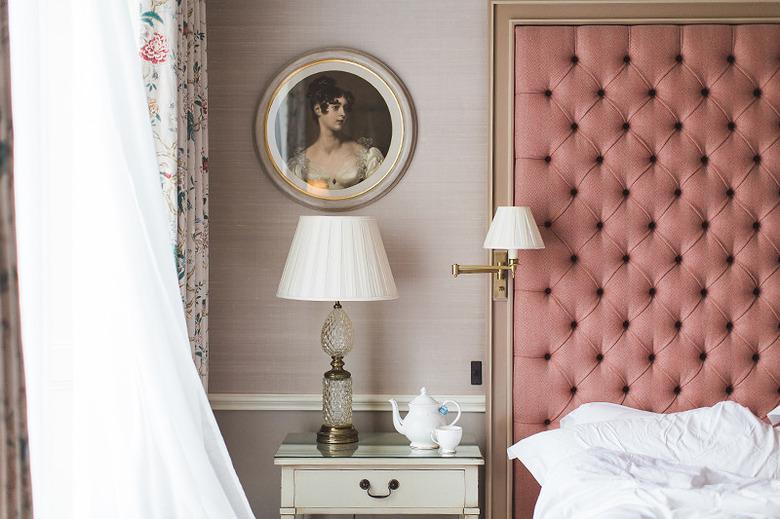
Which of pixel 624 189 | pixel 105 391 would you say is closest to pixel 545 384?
pixel 624 189

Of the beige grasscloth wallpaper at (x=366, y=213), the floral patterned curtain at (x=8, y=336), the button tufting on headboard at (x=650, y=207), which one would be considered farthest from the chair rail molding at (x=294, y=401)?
the floral patterned curtain at (x=8, y=336)

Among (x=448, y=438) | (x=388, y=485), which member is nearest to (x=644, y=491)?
(x=448, y=438)

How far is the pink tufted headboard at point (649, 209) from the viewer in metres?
2.73

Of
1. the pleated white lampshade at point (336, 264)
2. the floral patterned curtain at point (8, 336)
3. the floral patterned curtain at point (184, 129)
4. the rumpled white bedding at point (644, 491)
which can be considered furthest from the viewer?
the pleated white lampshade at point (336, 264)

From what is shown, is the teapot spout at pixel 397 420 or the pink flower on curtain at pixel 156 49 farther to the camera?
the teapot spout at pixel 397 420

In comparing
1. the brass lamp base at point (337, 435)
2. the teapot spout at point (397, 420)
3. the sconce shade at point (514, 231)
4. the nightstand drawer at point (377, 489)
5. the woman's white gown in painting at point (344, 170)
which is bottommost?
the nightstand drawer at point (377, 489)

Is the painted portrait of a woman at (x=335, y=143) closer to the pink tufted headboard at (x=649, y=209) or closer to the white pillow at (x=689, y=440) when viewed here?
the pink tufted headboard at (x=649, y=209)

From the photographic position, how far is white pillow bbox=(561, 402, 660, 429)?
2.61 metres

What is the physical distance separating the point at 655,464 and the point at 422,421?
2.45 ft

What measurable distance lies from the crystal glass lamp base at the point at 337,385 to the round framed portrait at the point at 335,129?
1.48 ft

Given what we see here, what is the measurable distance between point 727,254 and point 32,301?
226cm

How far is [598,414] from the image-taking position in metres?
2.63

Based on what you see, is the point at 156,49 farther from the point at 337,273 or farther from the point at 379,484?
the point at 379,484

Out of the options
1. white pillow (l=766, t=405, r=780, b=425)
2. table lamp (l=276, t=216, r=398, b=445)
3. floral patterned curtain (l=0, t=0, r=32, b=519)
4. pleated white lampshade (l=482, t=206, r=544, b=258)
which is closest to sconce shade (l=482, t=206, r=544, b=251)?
pleated white lampshade (l=482, t=206, r=544, b=258)
